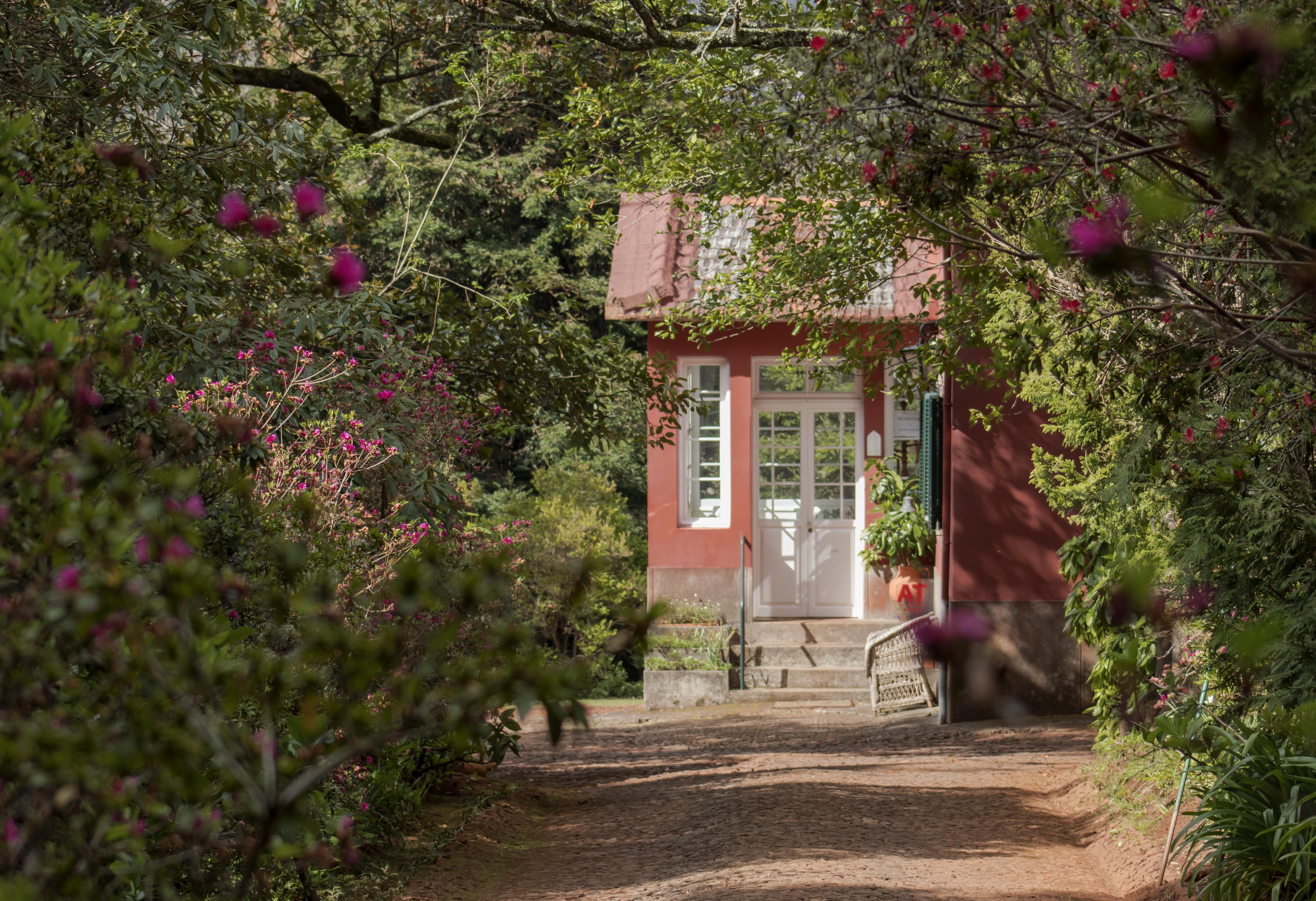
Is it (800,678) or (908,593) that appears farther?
(908,593)

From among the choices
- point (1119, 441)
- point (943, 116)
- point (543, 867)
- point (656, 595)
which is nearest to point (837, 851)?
point (543, 867)

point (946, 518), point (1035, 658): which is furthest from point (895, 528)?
point (1035, 658)

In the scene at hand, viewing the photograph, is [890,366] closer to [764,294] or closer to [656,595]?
[764,294]

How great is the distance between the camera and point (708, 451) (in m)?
13.6

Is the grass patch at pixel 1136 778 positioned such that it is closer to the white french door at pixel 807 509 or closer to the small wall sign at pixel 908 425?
the small wall sign at pixel 908 425

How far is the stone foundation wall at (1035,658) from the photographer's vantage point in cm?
984

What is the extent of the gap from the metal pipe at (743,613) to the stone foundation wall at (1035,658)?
8.68 ft

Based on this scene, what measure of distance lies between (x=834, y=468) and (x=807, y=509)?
0.59 m

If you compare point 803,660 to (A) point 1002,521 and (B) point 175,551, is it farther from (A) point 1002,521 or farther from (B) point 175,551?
(B) point 175,551

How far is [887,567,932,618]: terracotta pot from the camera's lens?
12.7 meters

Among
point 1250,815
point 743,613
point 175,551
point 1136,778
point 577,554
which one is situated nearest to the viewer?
point 175,551

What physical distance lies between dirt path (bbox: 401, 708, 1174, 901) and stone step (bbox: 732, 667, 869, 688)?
112 cm

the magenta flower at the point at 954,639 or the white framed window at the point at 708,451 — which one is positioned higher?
the white framed window at the point at 708,451

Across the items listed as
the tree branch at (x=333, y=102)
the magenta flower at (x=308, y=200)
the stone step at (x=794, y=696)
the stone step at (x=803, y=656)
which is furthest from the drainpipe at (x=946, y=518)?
the magenta flower at (x=308, y=200)
